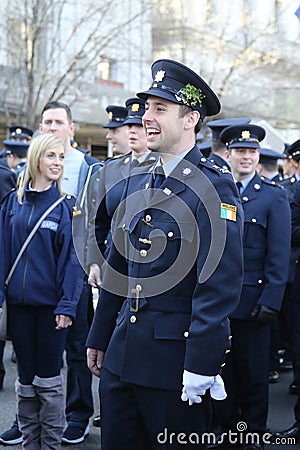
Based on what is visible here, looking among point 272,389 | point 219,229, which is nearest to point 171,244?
point 219,229

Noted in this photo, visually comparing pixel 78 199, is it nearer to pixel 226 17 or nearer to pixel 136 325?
pixel 136 325

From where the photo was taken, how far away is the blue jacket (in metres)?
4.27

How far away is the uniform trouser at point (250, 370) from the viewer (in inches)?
193

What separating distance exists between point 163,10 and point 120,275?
14962mm

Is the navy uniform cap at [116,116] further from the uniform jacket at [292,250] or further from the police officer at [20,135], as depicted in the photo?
the police officer at [20,135]

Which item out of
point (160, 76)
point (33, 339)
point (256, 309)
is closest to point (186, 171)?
point (160, 76)

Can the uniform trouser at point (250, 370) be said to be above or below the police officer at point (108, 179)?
below

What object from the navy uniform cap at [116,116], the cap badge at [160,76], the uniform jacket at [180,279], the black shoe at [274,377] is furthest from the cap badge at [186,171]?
the black shoe at [274,377]

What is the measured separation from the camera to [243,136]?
528 cm

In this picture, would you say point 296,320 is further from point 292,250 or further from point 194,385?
point 194,385

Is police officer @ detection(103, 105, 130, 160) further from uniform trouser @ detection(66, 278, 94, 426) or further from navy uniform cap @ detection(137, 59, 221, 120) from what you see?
navy uniform cap @ detection(137, 59, 221, 120)

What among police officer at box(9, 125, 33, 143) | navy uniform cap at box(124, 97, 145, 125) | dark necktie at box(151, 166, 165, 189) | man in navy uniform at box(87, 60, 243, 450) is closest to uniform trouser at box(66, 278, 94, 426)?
navy uniform cap at box(124, 97, 145, 125)

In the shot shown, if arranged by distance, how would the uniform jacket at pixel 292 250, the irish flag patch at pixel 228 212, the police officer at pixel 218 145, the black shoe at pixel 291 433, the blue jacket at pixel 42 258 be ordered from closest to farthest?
the irish flag patch at pixel 228 212 < the blue jacket at pixel 42 258 < the black shoe at pixel 291 433 < the police officer at pixel 218 145 < the uniform jacket at pixel 292 250

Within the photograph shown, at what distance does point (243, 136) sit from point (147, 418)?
9.09ft
